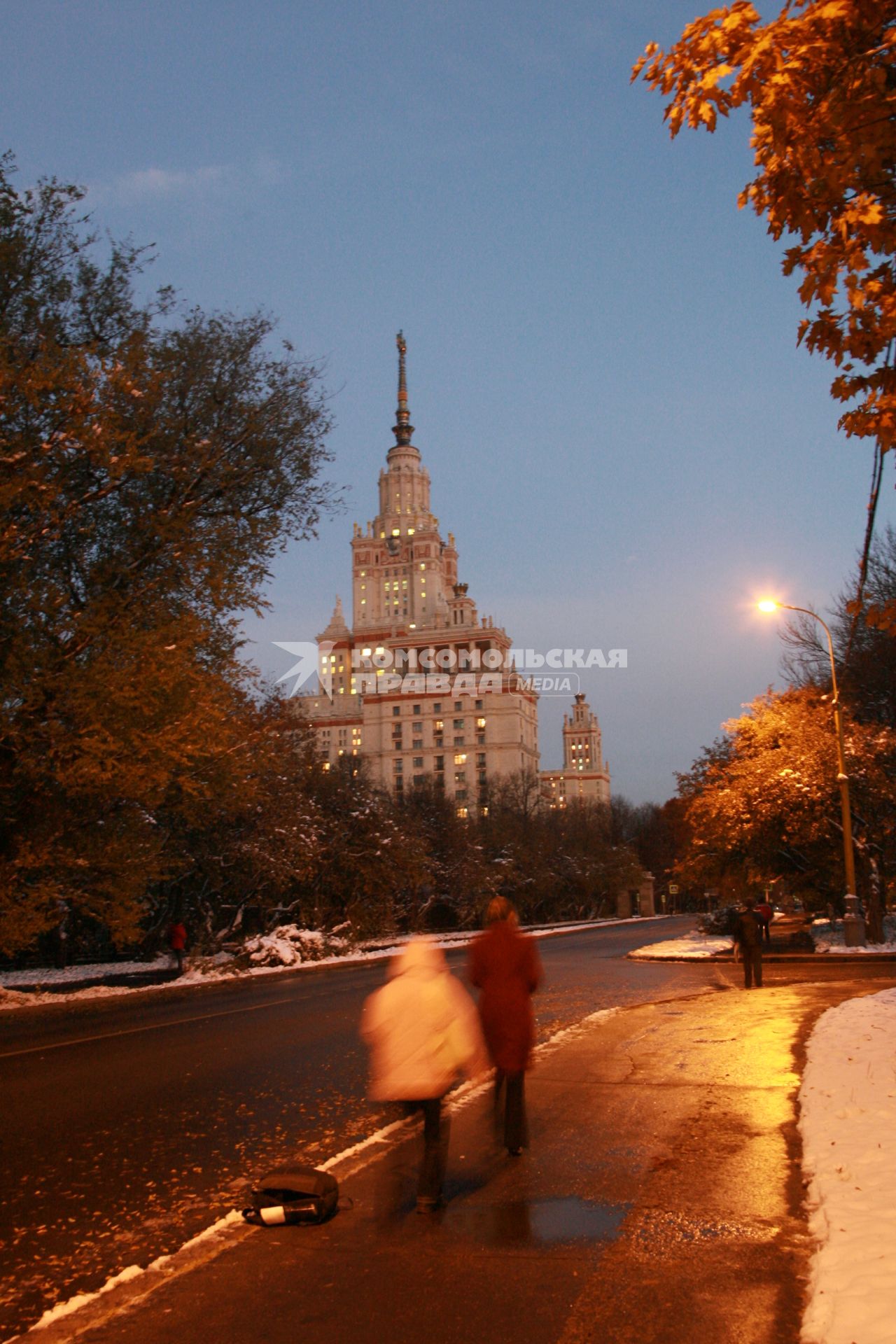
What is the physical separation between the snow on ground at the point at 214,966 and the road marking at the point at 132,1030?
4.41 metres

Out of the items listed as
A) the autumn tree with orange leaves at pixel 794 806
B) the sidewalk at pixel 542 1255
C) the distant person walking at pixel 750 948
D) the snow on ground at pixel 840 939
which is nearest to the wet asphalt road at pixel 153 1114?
the sidewalk at pixel 542 1255

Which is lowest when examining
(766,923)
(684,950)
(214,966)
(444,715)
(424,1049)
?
(684,950)

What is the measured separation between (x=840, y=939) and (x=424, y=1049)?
96.0 feet

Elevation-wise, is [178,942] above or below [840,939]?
above

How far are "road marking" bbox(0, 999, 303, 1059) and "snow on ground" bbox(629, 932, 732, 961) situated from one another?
41.2ft

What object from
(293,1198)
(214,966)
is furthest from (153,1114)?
(214,966)

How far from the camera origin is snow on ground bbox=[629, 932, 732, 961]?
28.6 metres

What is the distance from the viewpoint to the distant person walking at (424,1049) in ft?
19.9

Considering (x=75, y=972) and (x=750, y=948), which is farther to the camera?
(x=75, y=972)

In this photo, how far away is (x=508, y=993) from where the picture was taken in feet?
23.3

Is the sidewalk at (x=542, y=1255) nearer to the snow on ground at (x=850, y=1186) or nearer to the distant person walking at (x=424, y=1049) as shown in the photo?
the snow on ground at (x=850, y=1186)

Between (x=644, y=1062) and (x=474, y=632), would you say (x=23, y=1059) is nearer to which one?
(x=644, y=1062)

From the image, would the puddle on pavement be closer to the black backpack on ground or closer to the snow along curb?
the black backpack on ground

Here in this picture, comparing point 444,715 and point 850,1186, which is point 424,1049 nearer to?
point 850,1186
